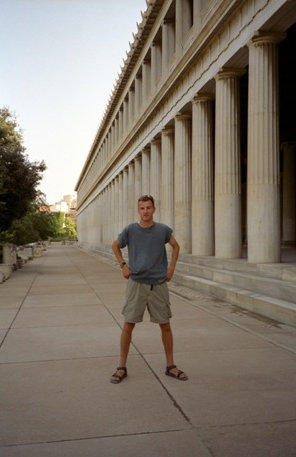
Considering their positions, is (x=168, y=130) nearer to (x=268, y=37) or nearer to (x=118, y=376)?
(x=268, y=37)

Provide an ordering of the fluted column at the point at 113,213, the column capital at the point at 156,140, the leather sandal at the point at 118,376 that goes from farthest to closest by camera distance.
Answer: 1. the fluted column at the point at 113,213
2. the column capital at the point at 156,140
3. the leather sandal at the point at 118,376

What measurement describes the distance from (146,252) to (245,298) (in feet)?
19.5

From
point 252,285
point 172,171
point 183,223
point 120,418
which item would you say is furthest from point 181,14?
point 120,418

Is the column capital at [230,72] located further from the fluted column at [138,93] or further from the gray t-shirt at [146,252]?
the fluted column at [138,93]

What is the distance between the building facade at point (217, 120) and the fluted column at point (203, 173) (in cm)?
4

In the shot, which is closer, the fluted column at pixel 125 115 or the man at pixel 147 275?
the man at pixel 147 275

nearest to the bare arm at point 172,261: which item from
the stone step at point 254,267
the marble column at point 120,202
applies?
the stone step at point 254,267

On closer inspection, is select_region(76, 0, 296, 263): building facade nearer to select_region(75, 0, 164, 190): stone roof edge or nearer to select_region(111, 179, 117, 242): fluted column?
select_region(75, 0, 164, 190): stone roof edge

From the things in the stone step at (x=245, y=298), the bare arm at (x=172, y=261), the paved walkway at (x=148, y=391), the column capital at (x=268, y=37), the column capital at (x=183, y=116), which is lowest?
the paved walkway at (x=148, y=391)

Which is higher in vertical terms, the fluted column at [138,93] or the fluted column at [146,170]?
the fluted column at [138,93]

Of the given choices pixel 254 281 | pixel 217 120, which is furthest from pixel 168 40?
pixel 254 281

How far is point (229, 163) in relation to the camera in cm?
1591

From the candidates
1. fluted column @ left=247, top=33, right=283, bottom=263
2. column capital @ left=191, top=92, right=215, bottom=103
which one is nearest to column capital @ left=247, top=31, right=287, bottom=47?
fluted column @ left=247, top=33, right=283, bottom=263

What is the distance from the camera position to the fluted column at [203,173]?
18.7 meters
